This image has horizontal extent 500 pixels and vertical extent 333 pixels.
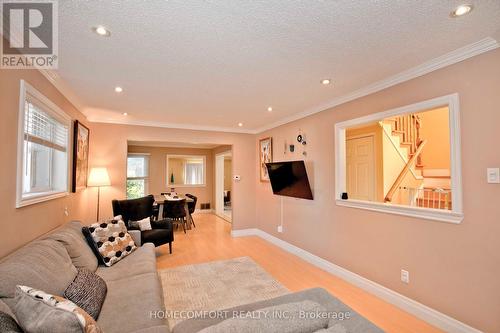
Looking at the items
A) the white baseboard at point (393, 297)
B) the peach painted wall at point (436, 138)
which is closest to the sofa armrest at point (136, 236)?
the white baseboard at point (393, 297)

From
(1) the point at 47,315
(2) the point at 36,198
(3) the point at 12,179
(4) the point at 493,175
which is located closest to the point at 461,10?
(4) the point at 493,175

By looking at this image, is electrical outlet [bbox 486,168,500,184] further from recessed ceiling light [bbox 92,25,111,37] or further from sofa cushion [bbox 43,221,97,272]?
sofa cushion [bbox 43,221,97,272]

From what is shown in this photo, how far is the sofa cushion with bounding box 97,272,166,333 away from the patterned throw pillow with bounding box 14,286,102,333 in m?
0.44

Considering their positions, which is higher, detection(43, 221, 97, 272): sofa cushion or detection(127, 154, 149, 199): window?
detection(127, 154, 149, 199): window

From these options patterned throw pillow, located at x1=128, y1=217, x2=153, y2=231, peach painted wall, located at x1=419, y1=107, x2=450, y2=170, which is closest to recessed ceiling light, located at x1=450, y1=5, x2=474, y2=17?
peach painted wall, located at x1=419, y1=107, x2=450, y2=170

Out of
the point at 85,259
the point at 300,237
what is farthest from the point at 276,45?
the point at 300,237

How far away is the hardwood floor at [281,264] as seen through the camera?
7.50 ft

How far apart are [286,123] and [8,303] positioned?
13.5ft

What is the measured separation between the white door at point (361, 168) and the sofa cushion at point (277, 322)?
358 centimetres

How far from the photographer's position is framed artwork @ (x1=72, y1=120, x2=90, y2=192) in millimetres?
3250

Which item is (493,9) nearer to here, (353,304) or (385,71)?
(385,71)

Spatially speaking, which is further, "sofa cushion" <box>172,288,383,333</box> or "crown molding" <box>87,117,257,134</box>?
"crown molding" <box>87,117,257,134</box>

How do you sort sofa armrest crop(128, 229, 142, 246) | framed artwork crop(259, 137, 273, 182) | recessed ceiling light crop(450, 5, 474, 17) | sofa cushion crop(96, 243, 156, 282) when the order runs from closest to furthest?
recessed ceiling light crop(450, 5, 474, 17) → sofa cushion crop(96, 243, 156, 282) → sofa armrest crop(128, 229, 142, 246) → framed artwork crop(259, 137, 273, 182)

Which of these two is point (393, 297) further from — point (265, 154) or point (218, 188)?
point (218, 188)
